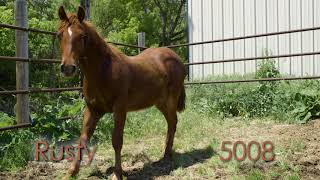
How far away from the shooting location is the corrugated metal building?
10.2m

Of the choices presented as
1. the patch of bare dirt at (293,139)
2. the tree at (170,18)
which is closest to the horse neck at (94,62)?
the patch of bare dirt at (293,139)

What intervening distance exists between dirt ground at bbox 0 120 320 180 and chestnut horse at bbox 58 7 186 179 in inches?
10.8

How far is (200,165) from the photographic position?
5031mm

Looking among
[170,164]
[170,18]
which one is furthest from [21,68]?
[170,18]

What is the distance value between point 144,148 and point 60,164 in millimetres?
1266

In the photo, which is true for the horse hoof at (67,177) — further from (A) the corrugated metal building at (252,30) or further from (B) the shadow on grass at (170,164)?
(A) the corrugated metal building at (252,30)

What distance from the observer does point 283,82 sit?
8.88 meters

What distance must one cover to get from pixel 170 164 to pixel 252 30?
688cm

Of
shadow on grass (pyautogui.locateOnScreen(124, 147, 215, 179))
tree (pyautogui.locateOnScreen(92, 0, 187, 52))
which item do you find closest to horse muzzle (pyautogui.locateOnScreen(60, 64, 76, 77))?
shadow on grass (pyautogui.locateOnScreen(124, 147, 215, 179))

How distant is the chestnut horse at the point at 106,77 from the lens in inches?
167

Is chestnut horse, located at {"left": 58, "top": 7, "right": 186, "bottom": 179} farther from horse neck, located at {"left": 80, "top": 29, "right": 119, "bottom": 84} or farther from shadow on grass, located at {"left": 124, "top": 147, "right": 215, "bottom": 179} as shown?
shadow on grass, located at {"left": 124, "top": 147, "right": 215, "bottom": 179}

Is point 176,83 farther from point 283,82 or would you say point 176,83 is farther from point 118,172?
point 283,82

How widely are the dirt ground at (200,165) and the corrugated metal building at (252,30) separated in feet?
15.1

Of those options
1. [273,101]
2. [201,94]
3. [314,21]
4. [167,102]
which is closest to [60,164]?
[167,102]
